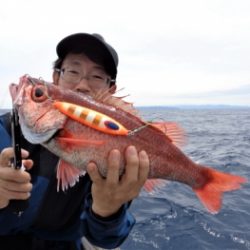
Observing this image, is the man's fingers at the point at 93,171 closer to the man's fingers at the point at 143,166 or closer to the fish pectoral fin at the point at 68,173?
the fish pectoral fin at the point at 68,173

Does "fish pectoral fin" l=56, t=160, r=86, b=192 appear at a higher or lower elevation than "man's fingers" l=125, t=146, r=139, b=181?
lower

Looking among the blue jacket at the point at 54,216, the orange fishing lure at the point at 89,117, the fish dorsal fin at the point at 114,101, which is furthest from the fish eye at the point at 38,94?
the blue jacket at the point at 54,216

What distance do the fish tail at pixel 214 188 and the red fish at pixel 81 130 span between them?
374 mm

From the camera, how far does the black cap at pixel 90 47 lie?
3.79m

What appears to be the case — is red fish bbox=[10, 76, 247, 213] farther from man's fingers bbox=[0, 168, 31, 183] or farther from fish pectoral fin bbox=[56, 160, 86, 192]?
man's fingers bbox=[0, 168, 31, 183]

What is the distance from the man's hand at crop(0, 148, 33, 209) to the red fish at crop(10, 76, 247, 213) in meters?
0.22

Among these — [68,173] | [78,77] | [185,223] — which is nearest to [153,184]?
[68,173]

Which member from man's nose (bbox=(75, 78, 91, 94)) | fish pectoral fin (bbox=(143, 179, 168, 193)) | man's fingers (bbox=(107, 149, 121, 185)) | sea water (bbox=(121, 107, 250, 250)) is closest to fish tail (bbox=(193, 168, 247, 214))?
fish pectoral fin (bbox=(143, 179, 168, 193))

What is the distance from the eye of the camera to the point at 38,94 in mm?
2646

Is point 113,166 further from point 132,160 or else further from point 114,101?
point 114,101

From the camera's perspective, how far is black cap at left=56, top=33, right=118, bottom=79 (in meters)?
3.79

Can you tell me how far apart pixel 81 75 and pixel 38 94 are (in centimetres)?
109

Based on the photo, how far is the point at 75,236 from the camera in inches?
150

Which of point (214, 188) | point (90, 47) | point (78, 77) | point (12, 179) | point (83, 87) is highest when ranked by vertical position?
point (90, 47)
